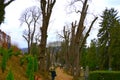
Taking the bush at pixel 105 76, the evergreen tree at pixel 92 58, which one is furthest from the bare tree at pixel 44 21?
the evergreen tree at pixel 92 58

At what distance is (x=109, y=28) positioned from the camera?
95625 mm

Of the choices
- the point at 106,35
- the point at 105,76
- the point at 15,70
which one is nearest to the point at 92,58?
the point at 106,35

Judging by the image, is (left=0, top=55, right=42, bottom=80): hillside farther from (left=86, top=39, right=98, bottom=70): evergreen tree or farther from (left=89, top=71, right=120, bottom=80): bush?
(left=86, top=39, right=98, bottom=70): evergreen tree

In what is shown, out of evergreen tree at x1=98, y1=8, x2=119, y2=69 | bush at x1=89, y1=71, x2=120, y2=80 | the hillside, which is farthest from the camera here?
evergreen tree at x1=98, y1=8, x2=119, y2=69

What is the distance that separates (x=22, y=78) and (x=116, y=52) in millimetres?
62518

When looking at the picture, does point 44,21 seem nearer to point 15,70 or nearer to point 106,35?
point 15,70

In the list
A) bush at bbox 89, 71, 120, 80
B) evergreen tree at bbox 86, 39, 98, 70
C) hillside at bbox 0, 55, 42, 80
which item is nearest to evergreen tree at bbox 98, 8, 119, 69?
evergreen tree at bbox 86, 39, 98, 70

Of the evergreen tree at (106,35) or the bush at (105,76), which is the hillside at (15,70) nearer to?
the bush at (105,76)

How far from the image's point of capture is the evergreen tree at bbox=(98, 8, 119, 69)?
89.3 meters

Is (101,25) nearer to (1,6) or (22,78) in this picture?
(1,6)

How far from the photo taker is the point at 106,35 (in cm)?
9512

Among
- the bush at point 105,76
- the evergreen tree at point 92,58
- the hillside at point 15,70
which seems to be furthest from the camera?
the evergreen tree at point 92,58

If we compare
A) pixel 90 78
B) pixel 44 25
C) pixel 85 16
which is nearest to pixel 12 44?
pixel 44 25

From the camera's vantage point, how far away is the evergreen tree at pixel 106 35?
293ft
